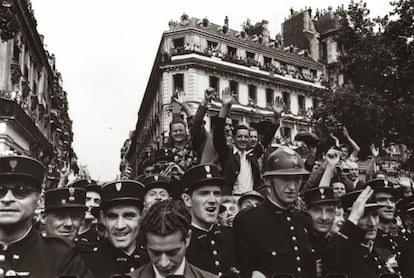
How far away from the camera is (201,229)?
14.5ft

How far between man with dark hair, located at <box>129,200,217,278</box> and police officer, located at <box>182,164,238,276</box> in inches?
37.1

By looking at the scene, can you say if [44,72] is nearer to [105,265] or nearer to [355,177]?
[355,177]

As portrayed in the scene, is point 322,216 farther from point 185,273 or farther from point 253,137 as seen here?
point 253,137

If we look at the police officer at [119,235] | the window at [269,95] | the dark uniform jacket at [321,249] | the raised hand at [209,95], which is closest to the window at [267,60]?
the window at [269,95]

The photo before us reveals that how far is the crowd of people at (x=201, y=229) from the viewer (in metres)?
3.32

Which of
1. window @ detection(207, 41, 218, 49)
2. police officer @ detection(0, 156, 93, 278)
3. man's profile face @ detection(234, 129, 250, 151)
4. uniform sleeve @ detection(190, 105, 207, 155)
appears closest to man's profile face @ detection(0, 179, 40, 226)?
police officer @ detection(0, 156, 93, 278)

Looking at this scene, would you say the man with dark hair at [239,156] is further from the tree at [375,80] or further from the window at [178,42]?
the window at [178,42]

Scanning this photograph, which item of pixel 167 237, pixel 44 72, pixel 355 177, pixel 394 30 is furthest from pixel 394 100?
pixel 44 72

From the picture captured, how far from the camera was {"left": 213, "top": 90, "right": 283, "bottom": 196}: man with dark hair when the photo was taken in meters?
6.26

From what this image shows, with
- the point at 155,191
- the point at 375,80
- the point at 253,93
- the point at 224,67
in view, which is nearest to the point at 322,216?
the point at 155,191

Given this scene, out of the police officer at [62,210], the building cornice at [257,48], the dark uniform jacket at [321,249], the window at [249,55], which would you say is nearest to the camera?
the dark uniform jacket at [321,249]

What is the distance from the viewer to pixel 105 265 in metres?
4.25

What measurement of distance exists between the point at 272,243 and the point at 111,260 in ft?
4.15

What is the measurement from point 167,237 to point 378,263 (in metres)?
2.24
